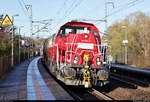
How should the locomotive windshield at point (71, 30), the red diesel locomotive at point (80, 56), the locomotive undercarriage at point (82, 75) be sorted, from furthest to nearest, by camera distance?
the locomotive windshield at point (71, 30)
the red diesel locomotive at point (80, 56)
the locomotive undercarriage at point (82, 75)

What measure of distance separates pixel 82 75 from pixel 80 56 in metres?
1.18

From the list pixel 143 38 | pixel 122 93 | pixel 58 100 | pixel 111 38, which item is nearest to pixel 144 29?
pixel 143 38

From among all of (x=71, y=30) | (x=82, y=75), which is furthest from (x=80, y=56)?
(x=71, y=30)

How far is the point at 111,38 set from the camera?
4828 centimetres

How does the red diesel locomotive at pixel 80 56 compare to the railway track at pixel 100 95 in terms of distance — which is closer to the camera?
the railway track at pixel 100 95

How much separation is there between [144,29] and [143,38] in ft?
7.05

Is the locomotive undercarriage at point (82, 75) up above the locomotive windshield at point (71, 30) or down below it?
below

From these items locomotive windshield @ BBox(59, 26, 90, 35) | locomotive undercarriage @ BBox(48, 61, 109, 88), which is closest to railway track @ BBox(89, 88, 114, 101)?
locomotive undercarriage @ BBox(48, 61, 109, 88)

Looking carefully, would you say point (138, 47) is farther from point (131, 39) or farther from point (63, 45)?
point (63, 45)

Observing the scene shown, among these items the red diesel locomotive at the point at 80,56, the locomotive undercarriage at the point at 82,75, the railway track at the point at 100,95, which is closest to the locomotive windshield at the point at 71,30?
the red diesel locomotive at the point at 80,56

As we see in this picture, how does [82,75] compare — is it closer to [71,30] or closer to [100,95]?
[100,95]

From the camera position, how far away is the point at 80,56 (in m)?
11.9

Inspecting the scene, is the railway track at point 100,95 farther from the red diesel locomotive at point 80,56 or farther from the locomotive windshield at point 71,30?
the locomotive windshield at point 71,30

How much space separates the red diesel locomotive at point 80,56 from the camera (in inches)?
441
